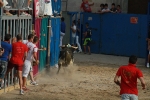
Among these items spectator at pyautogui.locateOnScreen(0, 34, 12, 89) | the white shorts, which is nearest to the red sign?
the white shorts

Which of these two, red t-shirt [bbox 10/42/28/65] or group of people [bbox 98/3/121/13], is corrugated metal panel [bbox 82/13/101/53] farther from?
red t-shirt [bbox 10/42/28/65]

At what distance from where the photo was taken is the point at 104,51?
3222cm

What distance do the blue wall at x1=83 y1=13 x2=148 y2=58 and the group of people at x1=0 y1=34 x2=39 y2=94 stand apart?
49.4ft

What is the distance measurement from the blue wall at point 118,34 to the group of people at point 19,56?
15.1m

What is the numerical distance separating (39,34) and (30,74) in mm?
2839

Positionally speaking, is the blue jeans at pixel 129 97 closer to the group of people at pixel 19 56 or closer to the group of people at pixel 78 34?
the group of people at pixel 19 56

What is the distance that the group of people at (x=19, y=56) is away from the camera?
14.7 meters

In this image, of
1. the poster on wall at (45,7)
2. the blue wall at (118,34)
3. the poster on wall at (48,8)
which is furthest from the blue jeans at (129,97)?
the blue wall at (118,34)

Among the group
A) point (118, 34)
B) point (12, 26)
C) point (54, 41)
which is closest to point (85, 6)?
point (118, 34)

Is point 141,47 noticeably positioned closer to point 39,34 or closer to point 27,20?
point 39,34

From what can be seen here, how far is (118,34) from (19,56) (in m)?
17.0

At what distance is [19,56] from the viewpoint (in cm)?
1526

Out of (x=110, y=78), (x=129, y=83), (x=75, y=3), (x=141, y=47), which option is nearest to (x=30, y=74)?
(x=110, y=78)

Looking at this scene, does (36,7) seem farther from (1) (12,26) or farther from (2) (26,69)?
(2) (26,69)
